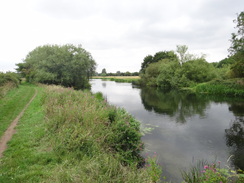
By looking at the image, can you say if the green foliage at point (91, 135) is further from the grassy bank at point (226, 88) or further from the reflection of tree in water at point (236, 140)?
the grassy bank at point (226, 88)

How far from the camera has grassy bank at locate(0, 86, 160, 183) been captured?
12.5 feet

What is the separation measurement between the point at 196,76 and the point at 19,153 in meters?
43.5

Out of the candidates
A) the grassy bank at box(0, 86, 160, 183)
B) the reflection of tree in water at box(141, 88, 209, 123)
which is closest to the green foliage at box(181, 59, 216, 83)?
the reflection of tree in water at box(141, 88, 209, 123)

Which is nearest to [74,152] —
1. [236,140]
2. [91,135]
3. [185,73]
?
[91,135]

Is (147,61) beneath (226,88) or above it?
above

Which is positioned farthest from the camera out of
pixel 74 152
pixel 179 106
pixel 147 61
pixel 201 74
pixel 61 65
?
pixel 147 61

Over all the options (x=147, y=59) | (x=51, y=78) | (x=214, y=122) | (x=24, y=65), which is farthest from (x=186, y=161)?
(x=147, y=59)

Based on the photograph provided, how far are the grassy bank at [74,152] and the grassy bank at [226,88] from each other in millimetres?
27447

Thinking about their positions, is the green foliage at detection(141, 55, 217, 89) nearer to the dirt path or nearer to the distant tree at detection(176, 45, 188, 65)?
the distant tree at detection(176, 45, 188, 65)

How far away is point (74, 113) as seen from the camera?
287 inches

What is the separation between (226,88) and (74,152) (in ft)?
103

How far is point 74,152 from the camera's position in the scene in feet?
16.8

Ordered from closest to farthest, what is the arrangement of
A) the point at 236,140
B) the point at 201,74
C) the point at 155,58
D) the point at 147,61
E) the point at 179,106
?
the point at 236,140 < the point at 179,106 < the point at 201,74 < the point at 155,58 < the point at 147,61

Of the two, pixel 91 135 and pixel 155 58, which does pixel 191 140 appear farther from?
pixel 155 58
